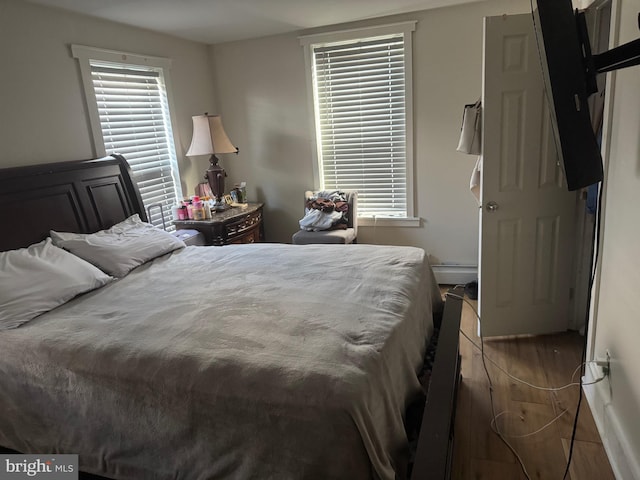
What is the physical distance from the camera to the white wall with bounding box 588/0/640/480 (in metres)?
1.68

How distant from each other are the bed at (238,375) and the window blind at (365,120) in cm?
191

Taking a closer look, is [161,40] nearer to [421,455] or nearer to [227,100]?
[227,100]

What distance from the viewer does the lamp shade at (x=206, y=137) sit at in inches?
153

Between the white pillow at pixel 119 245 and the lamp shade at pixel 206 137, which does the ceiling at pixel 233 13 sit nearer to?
the lamp shade at pixel 206 137

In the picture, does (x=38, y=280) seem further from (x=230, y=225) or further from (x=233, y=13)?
(x=233, y=13)

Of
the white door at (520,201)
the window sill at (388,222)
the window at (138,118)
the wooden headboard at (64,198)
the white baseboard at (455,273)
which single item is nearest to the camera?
the wooden headboard at (64,198)

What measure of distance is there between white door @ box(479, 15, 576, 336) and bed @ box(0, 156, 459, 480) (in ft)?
2.52

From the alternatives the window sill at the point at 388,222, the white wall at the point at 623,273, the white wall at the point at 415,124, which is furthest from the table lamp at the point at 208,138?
the white wall at the point at 623,273

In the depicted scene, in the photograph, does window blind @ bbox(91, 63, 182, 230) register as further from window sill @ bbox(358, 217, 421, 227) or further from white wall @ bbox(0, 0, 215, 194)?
window sill @ bbox(358, 217, 421, 227)

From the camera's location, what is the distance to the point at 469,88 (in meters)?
3.68

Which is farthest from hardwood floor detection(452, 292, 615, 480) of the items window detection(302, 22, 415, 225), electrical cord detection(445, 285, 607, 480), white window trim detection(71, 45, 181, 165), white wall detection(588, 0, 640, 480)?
white window trim detection(71, 45, 181, 165)

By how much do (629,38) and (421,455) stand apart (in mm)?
1756

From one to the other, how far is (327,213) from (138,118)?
179 cm

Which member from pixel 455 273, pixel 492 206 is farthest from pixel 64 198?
pixel 455 273
